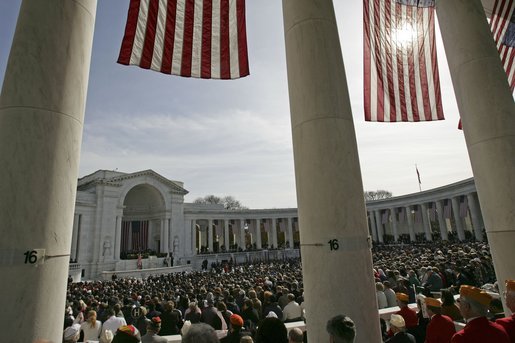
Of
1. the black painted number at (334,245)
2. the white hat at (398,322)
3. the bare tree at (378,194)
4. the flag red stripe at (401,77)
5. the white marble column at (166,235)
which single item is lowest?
the white hat at (398,322)

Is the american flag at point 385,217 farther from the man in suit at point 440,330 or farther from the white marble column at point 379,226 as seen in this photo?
the man in suit at point 440,330

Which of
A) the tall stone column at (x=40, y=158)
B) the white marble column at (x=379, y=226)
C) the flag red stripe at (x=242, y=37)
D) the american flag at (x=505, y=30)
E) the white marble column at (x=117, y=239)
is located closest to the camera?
the tall stone column at (x=40, y=158)

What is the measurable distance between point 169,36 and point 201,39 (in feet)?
3.32

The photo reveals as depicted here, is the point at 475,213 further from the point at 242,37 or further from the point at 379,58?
the point at 242,37

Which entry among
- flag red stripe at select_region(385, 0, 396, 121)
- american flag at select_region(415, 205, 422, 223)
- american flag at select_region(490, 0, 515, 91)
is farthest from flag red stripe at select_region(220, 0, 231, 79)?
american flag at select_region(415, 205, 422, 223)

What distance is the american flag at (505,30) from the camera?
11.2 meters

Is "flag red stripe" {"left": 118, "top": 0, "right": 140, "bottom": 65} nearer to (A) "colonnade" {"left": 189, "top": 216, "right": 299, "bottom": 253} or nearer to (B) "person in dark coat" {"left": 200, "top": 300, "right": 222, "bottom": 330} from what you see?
(B) "person in dark coat" {"left": 200, "top": 300, "right": 222, "bottom": 330}

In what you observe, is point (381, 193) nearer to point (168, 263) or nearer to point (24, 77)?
point (168, 263)

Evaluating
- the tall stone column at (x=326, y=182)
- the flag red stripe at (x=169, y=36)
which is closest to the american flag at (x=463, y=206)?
the tall stone column at (x=326, y=182)

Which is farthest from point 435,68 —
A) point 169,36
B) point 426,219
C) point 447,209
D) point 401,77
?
point 426,219

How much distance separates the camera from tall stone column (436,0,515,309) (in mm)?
7375

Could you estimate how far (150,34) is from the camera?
9359 millimetres

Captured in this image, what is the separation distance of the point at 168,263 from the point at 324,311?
57248 mm

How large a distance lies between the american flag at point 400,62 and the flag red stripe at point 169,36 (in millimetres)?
6299
